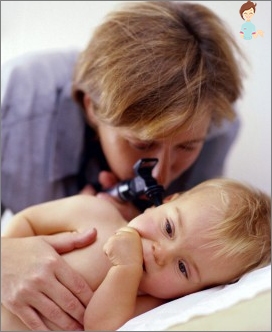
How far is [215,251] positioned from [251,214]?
0.07m

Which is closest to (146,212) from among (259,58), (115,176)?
(115,176)

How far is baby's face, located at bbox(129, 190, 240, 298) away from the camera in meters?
0.68

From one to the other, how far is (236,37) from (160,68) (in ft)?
0.83

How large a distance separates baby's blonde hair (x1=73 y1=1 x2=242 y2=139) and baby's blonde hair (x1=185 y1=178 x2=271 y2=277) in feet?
0.49

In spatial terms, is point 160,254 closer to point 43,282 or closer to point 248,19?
point 43,282

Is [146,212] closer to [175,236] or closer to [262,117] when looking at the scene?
[175,236]

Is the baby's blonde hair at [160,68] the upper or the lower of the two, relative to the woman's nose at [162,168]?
upper

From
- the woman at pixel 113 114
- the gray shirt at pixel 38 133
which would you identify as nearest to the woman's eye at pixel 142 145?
the woman at pixel 113 114

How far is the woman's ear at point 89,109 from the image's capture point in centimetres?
96

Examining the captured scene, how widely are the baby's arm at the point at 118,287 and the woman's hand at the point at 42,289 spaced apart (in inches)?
1.0

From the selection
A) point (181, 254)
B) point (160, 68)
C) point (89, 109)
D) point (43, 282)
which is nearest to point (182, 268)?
point (181, 254)

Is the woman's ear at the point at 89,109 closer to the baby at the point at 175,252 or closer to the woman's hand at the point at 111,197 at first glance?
the woman's hand at the point at 111,197

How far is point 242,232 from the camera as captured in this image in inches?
26.9

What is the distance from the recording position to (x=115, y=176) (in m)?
1.01
